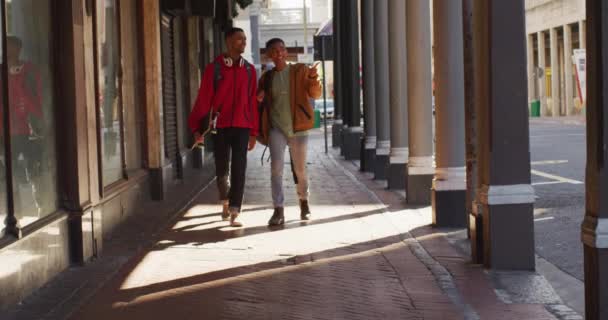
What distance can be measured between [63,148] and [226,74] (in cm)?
252

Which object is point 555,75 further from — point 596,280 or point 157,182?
point 596,280

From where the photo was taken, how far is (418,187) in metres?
12.9

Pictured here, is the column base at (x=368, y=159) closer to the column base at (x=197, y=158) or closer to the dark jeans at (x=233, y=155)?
the column base at (x=197, y=158)

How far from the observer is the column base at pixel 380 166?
56.8ft

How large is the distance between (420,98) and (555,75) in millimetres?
47394

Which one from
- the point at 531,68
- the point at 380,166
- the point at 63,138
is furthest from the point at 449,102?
the point at 531,68

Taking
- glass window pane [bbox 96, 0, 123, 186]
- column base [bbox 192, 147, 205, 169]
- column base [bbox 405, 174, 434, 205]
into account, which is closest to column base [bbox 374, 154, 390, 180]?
column base [bbox 192, 147, 205, 169]

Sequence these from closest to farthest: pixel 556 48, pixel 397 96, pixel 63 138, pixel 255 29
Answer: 1. pixel 63 138
2. pixel 397 96
3. pixel 255 29
4. pixel 556 48

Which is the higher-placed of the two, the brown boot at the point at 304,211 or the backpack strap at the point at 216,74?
the backpack strap at the point at 216,74

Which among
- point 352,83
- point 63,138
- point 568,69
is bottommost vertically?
point 63,138

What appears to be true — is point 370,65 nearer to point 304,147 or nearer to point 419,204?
point 419,204

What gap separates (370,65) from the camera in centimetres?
2009

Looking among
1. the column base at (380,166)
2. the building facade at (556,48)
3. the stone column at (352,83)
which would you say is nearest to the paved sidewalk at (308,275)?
the column base at (380,166)

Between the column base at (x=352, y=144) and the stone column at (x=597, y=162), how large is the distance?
18377 millimetres
